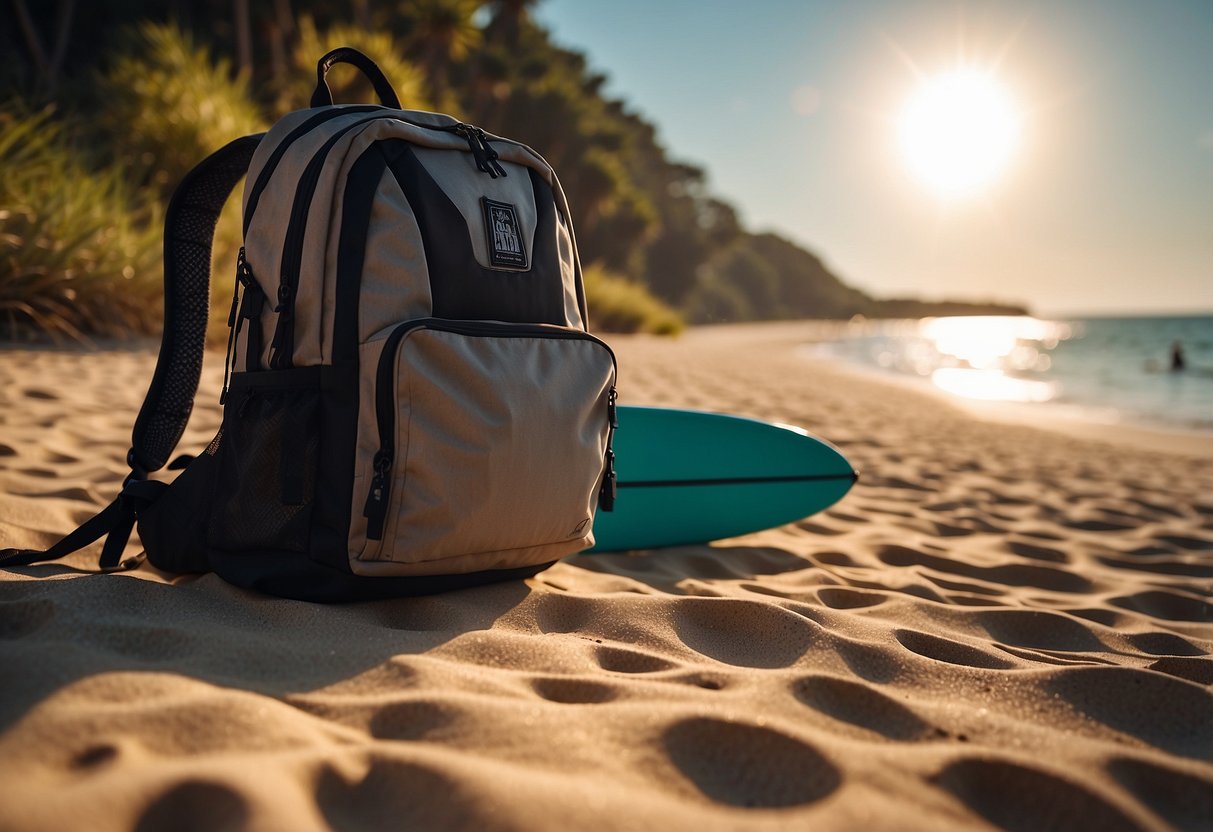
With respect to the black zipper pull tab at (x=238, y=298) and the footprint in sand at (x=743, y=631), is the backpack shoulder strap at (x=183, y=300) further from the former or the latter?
the footprint in sand at (x=743, y=631)

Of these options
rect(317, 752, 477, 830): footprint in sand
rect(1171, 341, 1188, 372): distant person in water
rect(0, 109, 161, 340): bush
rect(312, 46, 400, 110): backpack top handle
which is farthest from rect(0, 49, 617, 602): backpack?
rect(1171, 341, 1188, 372): distant person in water

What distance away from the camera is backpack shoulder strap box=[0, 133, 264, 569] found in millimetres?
1861

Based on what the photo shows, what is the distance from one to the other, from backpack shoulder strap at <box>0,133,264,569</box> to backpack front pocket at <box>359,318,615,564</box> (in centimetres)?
73

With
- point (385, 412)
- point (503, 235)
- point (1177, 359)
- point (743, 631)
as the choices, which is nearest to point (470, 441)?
point (385, 412)

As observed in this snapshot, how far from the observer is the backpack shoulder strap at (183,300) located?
186cm

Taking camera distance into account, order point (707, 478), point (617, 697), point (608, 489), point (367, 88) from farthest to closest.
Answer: point (367, 88) < point (707, 478) < point (608, 489) < point (617, 697)

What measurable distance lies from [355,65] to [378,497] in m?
0.97

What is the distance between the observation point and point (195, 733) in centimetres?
97

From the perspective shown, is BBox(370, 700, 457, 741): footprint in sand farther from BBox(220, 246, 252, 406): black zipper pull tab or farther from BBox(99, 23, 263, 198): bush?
BBox(99, 23, 263, 198): bush

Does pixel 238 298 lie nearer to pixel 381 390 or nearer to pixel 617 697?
pixel 381 390

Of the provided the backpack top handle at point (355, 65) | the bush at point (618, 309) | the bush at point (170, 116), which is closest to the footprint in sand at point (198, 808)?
the backpack top handle at point (355, 65)

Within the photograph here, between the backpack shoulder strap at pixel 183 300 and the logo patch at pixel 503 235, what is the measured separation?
0.60 meters

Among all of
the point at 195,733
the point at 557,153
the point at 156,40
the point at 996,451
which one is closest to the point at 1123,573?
the point at 195,733

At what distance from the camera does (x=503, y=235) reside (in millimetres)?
1636
